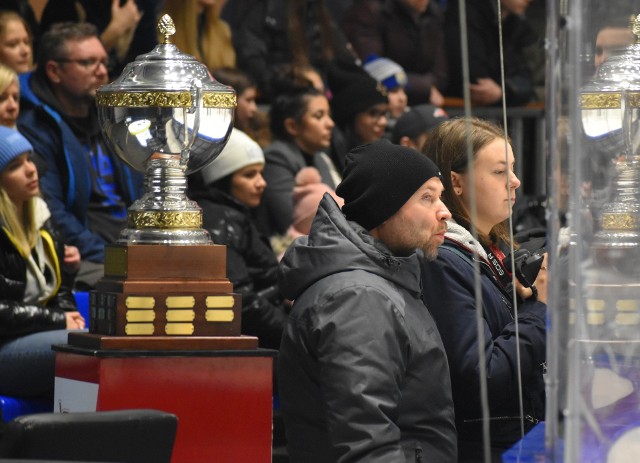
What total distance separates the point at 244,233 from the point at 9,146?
970 millimetres

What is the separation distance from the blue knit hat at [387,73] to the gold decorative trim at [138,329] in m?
4.34

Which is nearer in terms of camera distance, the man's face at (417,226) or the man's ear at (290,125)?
the man's face at (417,226)

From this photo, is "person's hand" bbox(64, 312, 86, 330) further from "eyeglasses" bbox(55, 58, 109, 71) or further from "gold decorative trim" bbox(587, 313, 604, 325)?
"gold decorative trim" bbox(587, 313, 604, 325)

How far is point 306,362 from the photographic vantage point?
9.31 feet

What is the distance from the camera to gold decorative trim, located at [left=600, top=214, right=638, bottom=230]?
2162mm

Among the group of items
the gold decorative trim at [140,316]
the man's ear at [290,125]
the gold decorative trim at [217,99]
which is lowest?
the gold decorative trim at [140,316]

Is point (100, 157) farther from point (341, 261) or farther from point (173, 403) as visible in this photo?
point (341, 261)

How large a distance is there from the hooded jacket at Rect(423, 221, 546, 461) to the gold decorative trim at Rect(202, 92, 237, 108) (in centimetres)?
77

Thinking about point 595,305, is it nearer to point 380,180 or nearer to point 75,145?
point 380,180

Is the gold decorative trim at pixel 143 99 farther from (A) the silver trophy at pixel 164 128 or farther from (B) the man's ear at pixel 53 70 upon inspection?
(B) the man's ear at pixel 53 70

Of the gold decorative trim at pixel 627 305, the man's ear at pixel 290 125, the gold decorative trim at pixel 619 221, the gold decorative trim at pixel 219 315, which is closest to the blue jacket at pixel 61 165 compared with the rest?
the man's ear at pixel 290 125

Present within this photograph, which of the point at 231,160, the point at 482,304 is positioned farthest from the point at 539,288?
the point at 231,160

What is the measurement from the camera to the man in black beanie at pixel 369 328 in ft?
8.82

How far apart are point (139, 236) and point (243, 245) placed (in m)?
1.63
